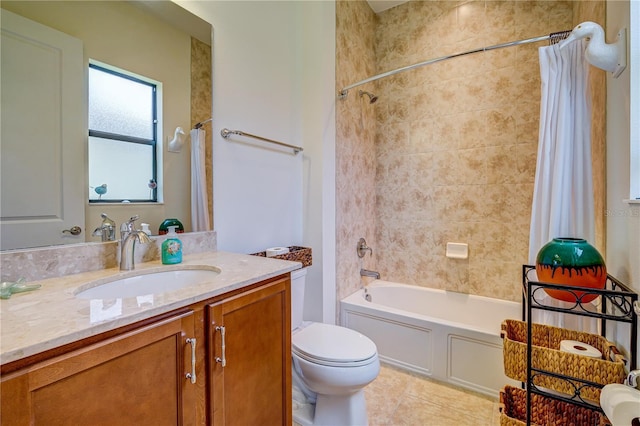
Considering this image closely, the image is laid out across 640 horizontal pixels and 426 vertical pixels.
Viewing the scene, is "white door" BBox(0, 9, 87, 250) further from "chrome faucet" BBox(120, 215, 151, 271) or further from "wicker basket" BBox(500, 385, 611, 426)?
"wicker basket" BBox(500, 385, 611, 426)

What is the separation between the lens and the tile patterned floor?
163 cm

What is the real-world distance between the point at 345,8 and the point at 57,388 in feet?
8.98

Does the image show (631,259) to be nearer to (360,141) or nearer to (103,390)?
(103,390)

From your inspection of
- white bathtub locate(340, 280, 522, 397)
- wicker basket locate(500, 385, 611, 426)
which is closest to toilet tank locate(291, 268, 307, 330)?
white bathtub locate(340, 280, 522, 397)

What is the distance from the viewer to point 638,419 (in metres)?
0.76

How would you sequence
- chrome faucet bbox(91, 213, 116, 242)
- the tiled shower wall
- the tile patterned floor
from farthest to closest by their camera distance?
the tiled shower wall < the tile patterned floor < chrome faucet bbox(91, 213, 116, 242)

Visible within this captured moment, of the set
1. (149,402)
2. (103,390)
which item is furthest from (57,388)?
(149,402)

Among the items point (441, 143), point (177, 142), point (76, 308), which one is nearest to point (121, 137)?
point (177, 142)

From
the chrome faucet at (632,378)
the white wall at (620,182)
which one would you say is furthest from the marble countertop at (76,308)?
the white wall at (620,182)

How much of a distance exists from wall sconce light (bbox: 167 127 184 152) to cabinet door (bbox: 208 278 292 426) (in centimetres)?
84

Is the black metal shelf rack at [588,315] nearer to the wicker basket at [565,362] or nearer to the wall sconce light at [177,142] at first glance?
the wicker basket at [565,362]

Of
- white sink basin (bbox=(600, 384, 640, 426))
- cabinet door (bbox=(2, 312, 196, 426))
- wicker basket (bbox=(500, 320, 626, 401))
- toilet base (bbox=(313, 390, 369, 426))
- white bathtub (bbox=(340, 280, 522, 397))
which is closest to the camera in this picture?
cabinet door (bbox=(2, 312, 196, 426))

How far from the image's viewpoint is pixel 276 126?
78.7 inches

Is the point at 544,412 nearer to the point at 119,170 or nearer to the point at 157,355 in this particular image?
the point at 157,355
